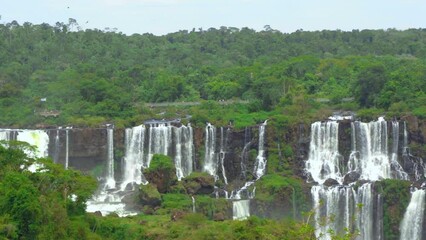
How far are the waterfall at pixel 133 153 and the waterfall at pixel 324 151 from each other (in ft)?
26.0

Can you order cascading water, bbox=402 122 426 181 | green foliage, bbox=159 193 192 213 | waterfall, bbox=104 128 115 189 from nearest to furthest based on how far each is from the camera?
green foliage, bbox=159 193 192 213
cascading water, bbox=402 122 426 181
waterfall, bbox=104 128 115 189

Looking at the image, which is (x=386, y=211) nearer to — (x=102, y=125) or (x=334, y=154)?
(x=334, y=154)

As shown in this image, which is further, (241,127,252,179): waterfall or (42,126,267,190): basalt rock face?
(42,126,267,190): basalt rock face

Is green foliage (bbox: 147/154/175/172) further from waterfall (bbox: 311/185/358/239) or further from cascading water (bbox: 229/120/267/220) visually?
waterfall (bbox: 311/185/358/239)

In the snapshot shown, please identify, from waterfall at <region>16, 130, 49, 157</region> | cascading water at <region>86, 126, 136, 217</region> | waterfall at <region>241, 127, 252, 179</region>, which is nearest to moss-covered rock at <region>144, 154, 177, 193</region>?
cascading water at <region>86, 126, 136, 217</region>

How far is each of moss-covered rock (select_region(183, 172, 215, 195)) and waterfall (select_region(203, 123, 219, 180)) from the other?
2.36m

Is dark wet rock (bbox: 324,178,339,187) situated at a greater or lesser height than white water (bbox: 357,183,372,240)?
greater

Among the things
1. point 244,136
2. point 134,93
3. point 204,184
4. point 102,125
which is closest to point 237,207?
point 204,184

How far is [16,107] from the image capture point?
42812 mm

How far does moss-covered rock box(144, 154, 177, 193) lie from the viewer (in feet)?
116

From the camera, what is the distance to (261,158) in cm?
3853

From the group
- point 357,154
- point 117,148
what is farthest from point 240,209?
point 117,148

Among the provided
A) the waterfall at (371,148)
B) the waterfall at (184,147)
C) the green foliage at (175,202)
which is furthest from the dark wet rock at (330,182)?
the waterfall at (184,147)

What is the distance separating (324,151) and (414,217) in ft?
19.7
